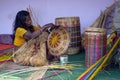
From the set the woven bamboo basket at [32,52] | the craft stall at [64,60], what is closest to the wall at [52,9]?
the craft stall at [64,60]

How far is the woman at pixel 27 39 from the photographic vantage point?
3393mm

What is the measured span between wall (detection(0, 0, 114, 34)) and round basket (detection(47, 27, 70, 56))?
51.7 inches

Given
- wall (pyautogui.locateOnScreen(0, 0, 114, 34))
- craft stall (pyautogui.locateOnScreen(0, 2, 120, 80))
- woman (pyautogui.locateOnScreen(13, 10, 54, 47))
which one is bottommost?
craft stall (pyautogui.locateOnScreen(0, 2, 120, 80))

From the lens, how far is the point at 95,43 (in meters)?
3.16

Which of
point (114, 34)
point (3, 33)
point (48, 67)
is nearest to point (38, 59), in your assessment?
point (48, 67)

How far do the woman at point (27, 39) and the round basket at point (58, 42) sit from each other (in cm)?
11

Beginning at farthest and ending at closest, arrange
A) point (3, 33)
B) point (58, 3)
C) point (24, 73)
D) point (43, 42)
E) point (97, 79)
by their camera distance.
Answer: point (3, 33), point (58, 3), point (43, 42), point (24, 73), point (97, 79)

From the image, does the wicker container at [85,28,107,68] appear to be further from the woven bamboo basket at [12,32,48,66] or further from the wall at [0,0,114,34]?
the wall at [0,0,114,34]

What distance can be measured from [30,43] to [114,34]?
1142 mm

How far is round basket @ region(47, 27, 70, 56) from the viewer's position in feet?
11.7

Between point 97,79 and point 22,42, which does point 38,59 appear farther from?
point 97,79

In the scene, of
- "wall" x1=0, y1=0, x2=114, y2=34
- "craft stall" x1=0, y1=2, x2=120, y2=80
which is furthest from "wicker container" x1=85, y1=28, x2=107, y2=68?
"wall" x1=0, y1=0, x2=114, y2=34

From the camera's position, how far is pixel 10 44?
203 inches

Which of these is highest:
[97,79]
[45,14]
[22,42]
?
[45,14]
